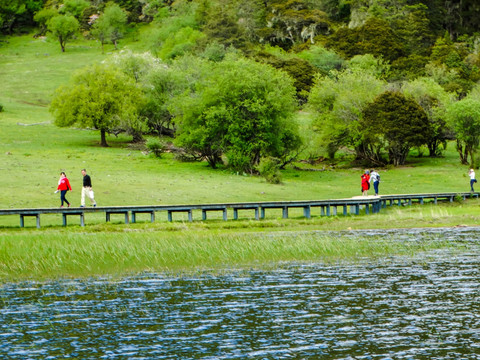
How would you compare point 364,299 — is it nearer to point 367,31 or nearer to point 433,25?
point 367,31

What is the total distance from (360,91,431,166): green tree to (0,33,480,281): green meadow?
282cm

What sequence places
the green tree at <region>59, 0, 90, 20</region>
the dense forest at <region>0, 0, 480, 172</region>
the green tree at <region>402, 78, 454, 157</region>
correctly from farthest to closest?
the green tree at <region>59, 0, 90, 20</region>, the green tree at <region>402, 78, 454, 157</region>, the dense forest at <region>0, 0, 480, 172</region>

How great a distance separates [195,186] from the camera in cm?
5497

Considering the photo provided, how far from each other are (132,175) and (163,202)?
1194 centimetres

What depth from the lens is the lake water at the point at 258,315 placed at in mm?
16125

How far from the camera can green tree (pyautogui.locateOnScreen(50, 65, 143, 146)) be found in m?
81.1

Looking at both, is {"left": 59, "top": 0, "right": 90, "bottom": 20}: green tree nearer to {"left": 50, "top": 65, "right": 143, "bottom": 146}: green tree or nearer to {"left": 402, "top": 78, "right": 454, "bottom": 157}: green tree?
{"left": 50, "top": 65, "right": 143, "bottom": 146}: green tree

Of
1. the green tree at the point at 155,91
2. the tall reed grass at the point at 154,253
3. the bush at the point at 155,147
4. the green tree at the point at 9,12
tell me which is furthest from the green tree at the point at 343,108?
the green tree at the point at 9,12

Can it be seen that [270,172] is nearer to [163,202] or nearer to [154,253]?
[163,202]

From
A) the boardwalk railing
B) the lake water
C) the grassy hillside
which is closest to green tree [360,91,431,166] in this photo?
the grassy hillside

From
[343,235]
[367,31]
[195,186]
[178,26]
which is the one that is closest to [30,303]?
[343,235]

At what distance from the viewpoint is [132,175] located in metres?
59.5

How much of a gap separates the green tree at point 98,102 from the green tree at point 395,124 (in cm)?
2720

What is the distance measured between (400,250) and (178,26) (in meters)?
127
